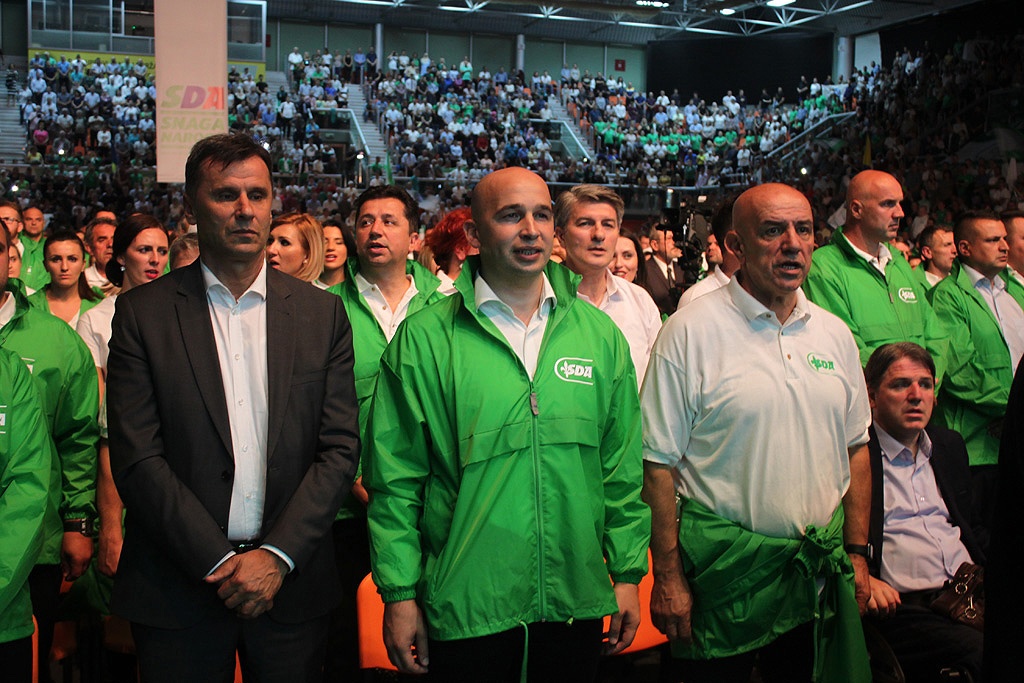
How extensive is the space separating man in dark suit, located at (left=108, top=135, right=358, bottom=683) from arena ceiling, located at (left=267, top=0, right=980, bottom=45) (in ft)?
75.3

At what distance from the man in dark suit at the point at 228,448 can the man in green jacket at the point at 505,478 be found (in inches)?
8.0

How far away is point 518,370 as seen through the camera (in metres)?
2.16

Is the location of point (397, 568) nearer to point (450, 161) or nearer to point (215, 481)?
point (215, 481)

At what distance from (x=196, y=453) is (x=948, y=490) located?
2.40m

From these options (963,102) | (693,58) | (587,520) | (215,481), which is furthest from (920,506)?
(693,58)

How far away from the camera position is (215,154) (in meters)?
2.34

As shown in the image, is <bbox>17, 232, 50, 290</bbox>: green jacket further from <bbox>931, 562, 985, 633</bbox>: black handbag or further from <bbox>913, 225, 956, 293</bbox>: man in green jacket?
<bbox>913, 225, 956, 293</bbox>: man in green jacket

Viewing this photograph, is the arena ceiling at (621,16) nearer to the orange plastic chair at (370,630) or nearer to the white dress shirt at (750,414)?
the white dress shirt at (750,414)

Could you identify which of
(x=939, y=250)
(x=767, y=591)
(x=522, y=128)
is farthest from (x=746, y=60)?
(x=767, y=591)

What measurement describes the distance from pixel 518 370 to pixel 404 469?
13.1 inches

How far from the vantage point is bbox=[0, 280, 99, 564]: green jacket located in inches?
116

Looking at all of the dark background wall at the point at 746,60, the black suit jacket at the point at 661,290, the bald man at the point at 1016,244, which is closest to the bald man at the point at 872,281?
the bald man at the point at 1016,244

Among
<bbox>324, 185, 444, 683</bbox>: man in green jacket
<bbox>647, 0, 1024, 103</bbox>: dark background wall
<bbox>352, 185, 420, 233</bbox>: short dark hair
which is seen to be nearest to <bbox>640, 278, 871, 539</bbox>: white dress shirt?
<bbox>324, 185, 444, 683</bbox>: man in green jacket

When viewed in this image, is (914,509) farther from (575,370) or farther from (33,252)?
(33,252)
